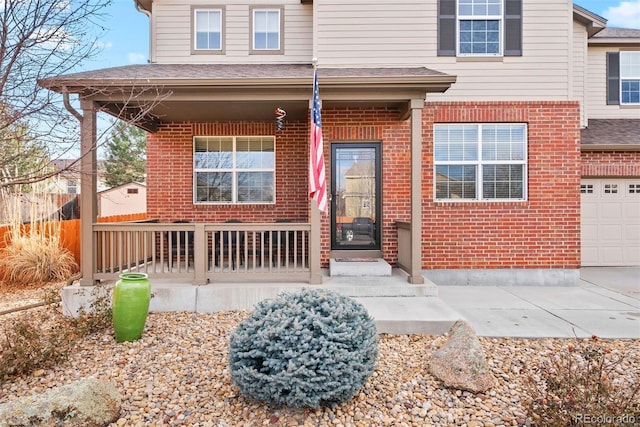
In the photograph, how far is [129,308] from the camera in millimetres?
4324

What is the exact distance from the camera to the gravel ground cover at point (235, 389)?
287 cm

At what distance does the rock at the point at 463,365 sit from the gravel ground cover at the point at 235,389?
7 centimetres

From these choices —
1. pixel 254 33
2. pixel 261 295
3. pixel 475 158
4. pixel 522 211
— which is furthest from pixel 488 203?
pixel 254 33

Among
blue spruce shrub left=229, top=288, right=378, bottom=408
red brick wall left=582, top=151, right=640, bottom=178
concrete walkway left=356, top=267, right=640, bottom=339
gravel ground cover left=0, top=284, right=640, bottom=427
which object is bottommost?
gravel ground cover left=0, top=284, right=640, bottom=427

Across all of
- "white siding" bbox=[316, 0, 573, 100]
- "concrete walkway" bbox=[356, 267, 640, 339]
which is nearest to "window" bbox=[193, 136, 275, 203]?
"white siding" bbox=[316, 0, 573, 100]

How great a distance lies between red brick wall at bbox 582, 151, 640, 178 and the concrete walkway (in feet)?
8.78

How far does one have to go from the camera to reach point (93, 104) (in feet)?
18.3

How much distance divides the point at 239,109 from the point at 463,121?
4049 millimetres

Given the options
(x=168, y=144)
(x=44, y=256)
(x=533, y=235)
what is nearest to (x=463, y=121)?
(x=533, y=235)

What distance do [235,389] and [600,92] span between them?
10.6 m

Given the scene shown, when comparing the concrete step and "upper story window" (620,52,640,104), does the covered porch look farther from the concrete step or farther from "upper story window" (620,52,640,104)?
"upper story window" (620,52,640,104)

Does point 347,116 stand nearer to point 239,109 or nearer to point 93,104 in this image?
point 239,109

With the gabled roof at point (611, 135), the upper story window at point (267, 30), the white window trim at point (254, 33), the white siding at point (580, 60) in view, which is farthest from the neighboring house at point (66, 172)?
the white siding at point (580, 60)

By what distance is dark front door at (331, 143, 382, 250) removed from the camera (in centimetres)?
708
